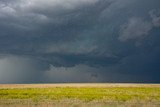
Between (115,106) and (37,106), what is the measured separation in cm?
868

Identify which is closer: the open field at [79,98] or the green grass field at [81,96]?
the open field at [79,98]

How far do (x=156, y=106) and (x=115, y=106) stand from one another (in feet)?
15.3

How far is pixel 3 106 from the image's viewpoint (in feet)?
121

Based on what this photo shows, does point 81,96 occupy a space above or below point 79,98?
above

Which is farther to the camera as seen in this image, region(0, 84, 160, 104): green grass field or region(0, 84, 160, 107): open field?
region(0, 84, 160, 104): green grass field

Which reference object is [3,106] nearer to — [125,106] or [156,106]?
[125,106]

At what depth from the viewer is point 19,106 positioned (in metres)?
36.0

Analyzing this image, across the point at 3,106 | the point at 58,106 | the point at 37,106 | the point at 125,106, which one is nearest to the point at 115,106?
the point at 125,106

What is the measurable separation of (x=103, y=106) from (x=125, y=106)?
245cm

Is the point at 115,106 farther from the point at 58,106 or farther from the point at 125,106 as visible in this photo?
the point at 58,106

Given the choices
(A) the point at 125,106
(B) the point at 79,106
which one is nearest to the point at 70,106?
(B) the point at 79,106

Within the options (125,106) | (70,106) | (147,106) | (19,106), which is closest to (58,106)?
(70,106)

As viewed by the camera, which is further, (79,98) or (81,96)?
(81,96)

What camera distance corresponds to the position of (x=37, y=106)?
36000 mm
